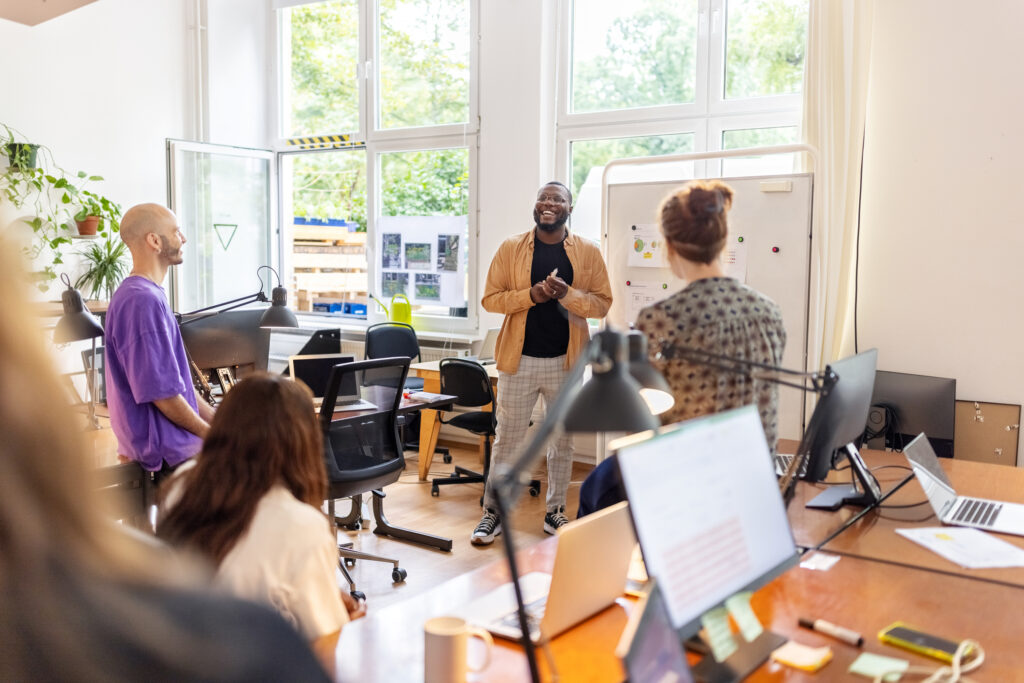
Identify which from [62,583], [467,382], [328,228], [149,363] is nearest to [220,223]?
[328,228]

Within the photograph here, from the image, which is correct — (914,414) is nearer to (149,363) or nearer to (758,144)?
(758,144)

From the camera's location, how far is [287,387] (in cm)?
191

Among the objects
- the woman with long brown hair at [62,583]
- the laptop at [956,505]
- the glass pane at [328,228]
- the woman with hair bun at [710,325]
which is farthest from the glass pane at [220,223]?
the woman with long brown hair at [62,583]

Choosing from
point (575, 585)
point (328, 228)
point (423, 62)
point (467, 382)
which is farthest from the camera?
point (328, 228)

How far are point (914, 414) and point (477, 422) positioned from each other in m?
2.33

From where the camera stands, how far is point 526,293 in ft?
13.8

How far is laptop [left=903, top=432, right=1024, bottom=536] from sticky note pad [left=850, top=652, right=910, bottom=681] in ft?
3.21

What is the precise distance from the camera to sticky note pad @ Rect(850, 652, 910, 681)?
4.83ft

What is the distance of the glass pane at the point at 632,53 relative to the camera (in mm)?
5531

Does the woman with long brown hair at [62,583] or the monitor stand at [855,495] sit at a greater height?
the woman with long brown hair at [62,583]

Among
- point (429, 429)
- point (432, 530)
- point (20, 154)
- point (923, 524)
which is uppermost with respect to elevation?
point (20, 154)

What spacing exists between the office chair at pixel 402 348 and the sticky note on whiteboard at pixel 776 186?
2.59 metres

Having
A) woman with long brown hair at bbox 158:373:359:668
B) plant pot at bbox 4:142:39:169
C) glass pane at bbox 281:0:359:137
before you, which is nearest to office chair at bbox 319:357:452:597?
woman with long brown hair at bbox 158:373:359:668

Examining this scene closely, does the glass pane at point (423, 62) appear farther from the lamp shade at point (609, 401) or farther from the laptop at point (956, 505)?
the lamp shade at point (609, 401)
